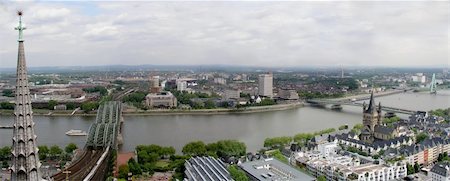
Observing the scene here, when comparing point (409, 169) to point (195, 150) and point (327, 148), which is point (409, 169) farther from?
point (195, 150)

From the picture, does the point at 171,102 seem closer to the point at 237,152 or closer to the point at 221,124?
the point at 221,124

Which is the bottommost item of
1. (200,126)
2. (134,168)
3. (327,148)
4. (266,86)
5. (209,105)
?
(200,126)

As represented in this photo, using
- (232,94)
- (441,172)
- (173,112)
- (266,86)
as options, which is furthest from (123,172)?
(266,86)

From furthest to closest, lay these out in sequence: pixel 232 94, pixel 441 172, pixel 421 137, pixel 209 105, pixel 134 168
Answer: pixel 232 94, pixel 209 105, pixel 421 137, pixel 134 168, pixel 441 172

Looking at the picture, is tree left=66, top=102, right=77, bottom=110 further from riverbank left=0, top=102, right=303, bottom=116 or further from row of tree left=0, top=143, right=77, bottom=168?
row of tree left=0, top=143, right=77, bottom=168

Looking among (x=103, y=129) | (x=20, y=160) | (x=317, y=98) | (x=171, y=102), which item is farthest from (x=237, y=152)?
(x=317, y=98)

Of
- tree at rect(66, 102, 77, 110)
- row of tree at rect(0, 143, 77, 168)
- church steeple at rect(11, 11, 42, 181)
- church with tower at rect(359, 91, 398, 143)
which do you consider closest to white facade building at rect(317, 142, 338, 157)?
church with tower at rect(359, 91, 398, 143)
